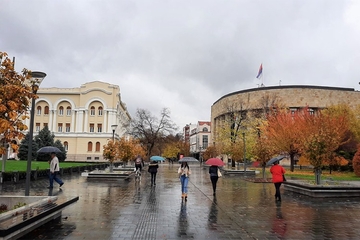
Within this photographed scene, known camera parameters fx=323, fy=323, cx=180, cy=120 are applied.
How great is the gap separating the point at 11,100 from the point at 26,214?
245 cm

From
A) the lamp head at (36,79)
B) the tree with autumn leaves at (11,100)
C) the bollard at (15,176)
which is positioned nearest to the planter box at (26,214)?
the tree with autumn leaves at (11,100)

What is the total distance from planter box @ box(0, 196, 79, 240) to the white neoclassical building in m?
57.5

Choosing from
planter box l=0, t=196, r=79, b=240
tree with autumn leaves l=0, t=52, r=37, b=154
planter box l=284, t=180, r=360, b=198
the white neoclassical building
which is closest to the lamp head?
tree with autumn leaves l=0, t=52, r=37, b=154

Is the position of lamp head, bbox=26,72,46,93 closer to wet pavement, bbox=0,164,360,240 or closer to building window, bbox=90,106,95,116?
wet pavement, bbox=0,164,360,240

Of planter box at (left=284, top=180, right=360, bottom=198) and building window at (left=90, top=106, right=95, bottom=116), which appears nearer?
planter box at (left=284, top=180, right=360, bottom=198)

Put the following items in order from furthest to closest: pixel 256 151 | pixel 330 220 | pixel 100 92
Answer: pixel 100 92, pixel 256 151, pixel 330 220

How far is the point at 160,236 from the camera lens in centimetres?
707

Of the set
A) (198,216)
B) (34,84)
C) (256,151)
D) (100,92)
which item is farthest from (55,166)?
(100,92)

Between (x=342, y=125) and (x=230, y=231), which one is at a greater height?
(x=342, y=125)

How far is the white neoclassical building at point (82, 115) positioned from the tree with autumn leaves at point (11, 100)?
192 ft

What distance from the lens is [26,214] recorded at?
6.95 meters

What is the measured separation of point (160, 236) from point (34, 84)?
6161 millimetres

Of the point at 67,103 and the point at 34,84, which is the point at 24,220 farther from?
the point at 67,103

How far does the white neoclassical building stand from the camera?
65.5m
